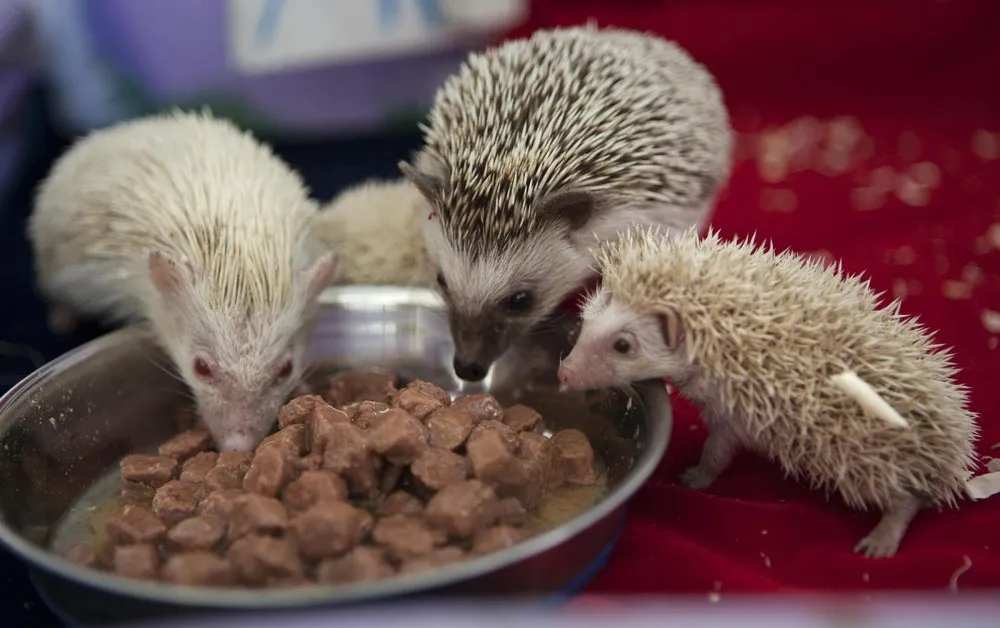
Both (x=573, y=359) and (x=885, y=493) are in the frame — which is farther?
(x=573, y=359)

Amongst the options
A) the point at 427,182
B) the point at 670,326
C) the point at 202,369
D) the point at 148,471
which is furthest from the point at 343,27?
the point at 670,326

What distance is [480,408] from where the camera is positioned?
2.28m

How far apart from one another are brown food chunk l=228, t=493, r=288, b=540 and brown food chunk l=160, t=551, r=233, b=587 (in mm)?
80

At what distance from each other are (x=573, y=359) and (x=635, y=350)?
0.49 feet

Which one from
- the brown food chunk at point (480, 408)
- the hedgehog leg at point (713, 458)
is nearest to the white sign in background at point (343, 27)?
the brown food chunk at point (480, 408)

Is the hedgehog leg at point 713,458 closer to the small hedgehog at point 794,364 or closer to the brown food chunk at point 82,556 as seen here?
the small hedgehog at point 794,364

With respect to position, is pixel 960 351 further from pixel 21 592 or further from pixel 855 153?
pixel 21 592

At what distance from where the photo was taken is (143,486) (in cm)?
224

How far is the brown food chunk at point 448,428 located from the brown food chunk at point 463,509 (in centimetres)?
17

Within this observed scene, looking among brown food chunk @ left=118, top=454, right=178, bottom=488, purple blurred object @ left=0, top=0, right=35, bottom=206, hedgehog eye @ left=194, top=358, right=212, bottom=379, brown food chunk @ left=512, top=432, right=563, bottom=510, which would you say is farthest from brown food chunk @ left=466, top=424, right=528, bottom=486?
purple blurred object @ left=0, top=0, right=35, bottom=206

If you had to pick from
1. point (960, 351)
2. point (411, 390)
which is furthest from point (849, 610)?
point (960, 351)

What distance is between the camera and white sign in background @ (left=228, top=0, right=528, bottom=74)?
13.1ft

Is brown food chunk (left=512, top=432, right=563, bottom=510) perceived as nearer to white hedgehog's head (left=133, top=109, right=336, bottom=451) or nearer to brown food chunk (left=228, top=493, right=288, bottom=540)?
brown food chunk (left=228, top=493, right=288, bottom=540)

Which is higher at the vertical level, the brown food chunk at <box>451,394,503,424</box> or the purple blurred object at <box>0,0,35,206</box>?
the purple blurred object at <box>0,0,35,206</box>
